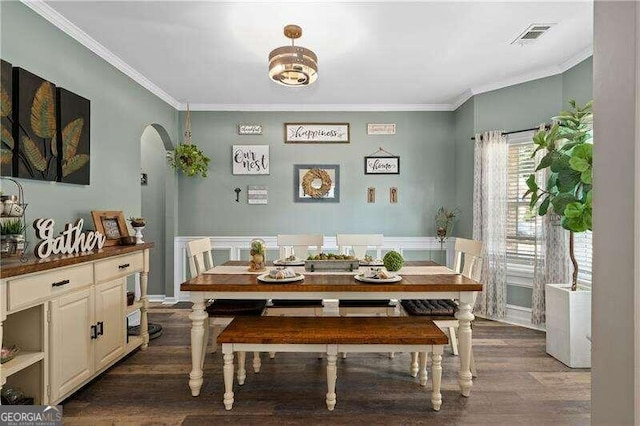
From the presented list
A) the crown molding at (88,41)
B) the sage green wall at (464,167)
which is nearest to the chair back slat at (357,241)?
the sage green wall at (464,167)

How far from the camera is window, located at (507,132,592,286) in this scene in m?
3.85

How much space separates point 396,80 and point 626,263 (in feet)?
11.1

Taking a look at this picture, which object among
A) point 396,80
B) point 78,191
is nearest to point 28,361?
point 78,191

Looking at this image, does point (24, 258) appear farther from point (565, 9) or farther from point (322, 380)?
point (565, 9)

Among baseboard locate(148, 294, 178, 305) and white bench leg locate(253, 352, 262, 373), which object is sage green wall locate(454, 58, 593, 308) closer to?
white bench leg locate(253, 352, 262, 373)

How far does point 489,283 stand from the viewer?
4.05 metres

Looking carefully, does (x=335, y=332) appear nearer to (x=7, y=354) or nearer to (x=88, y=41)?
(x=7, y=354)

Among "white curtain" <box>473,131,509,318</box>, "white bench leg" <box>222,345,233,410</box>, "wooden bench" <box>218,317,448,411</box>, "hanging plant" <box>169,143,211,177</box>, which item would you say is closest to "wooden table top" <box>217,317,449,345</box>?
"wooden bench" <box>218,317,448,411</box>

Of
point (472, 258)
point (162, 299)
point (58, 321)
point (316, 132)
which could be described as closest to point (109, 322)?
point (58, 321)

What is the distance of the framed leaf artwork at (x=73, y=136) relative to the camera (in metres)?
2.69

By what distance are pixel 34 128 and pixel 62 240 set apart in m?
0.86

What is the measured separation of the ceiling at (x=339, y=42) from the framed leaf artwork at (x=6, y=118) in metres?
0.64

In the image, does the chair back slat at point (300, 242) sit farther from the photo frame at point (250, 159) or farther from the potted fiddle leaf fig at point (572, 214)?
the potted fiddle leaf fig at point (572, 214)

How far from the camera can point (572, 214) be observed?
2742 mm
